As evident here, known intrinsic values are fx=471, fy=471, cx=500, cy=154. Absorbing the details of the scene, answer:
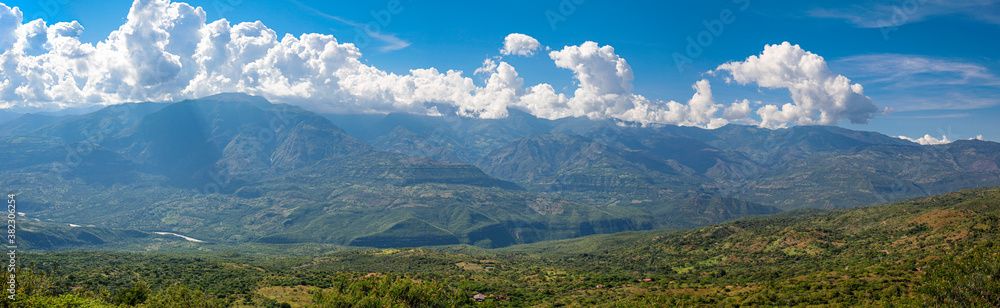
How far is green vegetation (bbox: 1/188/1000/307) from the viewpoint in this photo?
230 ft

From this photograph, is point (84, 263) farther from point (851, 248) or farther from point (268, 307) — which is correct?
point (851, 248)

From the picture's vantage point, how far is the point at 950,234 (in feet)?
429

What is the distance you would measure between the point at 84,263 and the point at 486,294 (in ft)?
584

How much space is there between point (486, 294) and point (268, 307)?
50.3m

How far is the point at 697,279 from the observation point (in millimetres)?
131125

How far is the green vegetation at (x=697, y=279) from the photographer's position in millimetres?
70062

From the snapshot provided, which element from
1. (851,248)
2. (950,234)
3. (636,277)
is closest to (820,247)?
(851,248)

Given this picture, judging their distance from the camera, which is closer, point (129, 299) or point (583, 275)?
point (129, 299)

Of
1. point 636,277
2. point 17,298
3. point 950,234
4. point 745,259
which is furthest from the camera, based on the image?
point 745,259

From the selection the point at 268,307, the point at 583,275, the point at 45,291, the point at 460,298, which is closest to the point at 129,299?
the point at 45,291

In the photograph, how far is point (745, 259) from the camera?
17312cm

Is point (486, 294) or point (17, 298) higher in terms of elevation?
point (17, 298)

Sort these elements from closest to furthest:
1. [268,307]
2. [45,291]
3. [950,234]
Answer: [45,291], [268,307], [950,234]

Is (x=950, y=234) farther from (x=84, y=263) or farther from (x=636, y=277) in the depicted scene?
(x=84, y=263)
